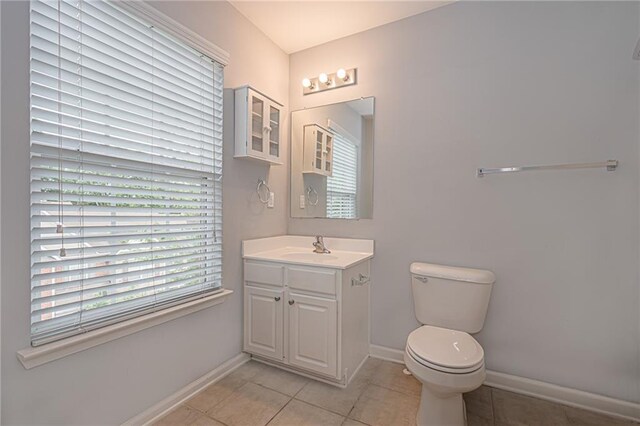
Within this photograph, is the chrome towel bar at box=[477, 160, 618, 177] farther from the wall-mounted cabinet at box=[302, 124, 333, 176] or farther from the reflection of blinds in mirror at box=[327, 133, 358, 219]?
the wall-mounted cabinet at box=[302, 124, 333, 176]

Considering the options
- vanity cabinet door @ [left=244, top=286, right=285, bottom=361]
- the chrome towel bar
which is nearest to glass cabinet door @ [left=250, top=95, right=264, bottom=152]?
vanity cabinet door @ [left=244, top=286, right=285, bottom=361]

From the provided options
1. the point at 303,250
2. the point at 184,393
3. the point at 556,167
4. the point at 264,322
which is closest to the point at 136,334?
the point at 184,393

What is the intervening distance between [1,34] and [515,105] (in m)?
2.52

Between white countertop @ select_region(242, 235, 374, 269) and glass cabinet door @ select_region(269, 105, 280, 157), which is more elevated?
glass cabinet door @ select_region(269, 105, 280, 157)

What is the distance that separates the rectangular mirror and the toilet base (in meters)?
1.24

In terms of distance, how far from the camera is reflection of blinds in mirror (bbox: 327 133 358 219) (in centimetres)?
235

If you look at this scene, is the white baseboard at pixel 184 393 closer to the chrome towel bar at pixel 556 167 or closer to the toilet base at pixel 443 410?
the toilet base at pixel 443 410

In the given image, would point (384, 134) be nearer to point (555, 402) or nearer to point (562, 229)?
point (562, 229)

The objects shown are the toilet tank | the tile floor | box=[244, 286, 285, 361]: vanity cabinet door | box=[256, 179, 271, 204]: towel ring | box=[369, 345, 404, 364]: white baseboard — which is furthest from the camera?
box=[256, 179, 271, 204]: towel ring

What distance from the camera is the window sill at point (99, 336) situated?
3.60 feet

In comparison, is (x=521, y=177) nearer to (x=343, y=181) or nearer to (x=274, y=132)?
(x=343, y=181)

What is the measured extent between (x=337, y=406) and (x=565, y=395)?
4.43 feet

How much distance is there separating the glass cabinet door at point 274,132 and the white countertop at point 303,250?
713 millimetres

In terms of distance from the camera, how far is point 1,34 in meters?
1.04
